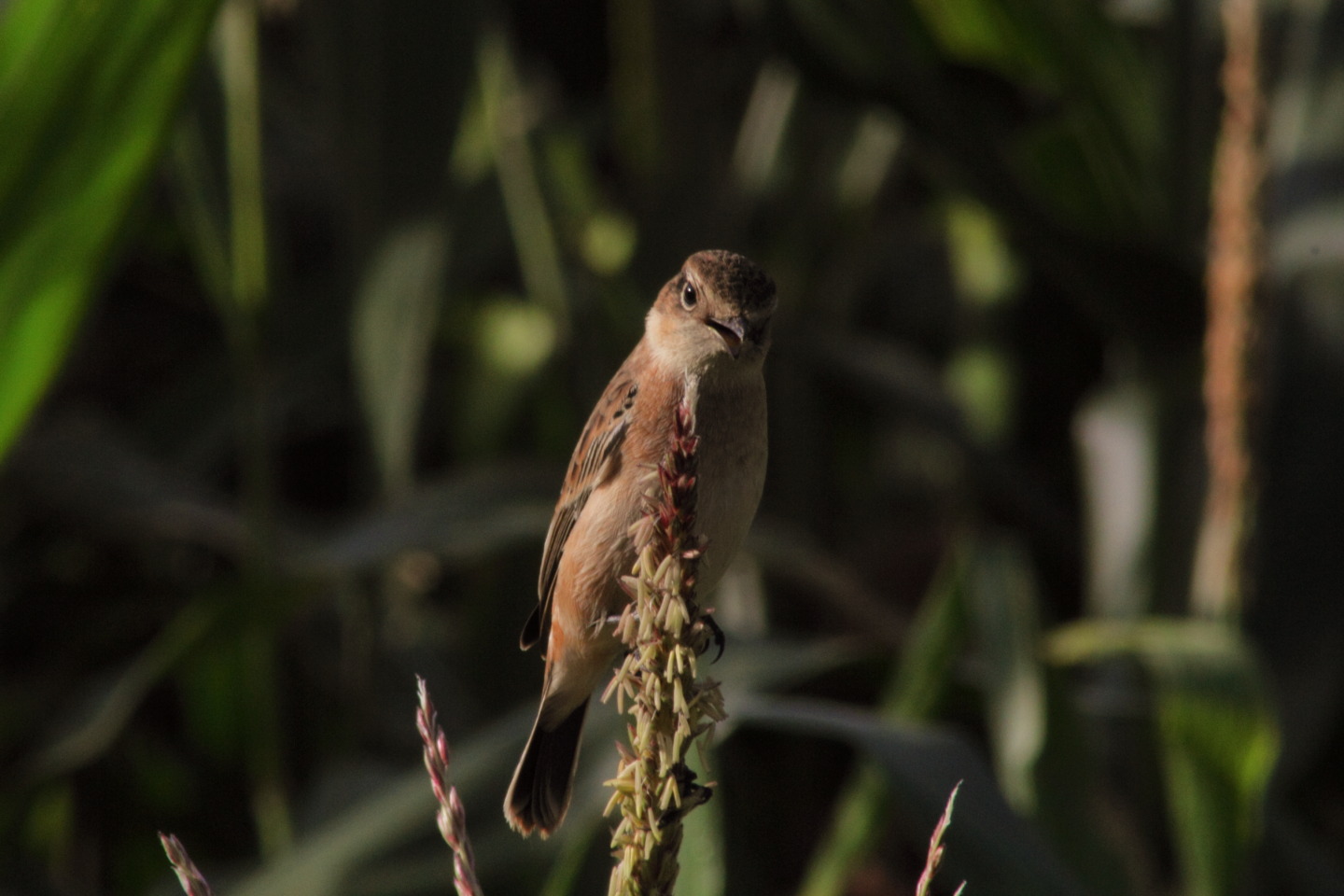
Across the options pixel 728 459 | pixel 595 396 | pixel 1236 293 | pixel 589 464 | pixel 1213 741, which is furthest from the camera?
pixel 595 396

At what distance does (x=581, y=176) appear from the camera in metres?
4.09

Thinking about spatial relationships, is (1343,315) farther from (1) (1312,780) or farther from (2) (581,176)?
(2) (581,176)

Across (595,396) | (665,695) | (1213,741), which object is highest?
(665,695)

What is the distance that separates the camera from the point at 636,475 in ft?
6.06

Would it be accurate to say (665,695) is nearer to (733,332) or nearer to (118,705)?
(733,332)

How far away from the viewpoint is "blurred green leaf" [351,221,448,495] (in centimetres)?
291

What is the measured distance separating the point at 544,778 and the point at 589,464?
443 mm

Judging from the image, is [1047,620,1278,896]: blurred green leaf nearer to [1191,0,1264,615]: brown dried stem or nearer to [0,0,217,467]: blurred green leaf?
[1191,0,1264,615]: brown dried stem

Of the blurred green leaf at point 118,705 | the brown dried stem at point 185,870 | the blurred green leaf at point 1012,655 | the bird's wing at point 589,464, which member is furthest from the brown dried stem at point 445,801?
the blurred green leaf at point 118,705

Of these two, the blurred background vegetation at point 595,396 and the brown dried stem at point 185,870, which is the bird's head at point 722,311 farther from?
the brown dried stem at point 185,870

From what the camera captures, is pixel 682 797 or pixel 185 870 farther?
pixel 682 797

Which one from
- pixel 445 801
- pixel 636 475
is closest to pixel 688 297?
pixel 636 475

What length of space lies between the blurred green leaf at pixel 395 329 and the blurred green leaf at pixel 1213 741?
1.48 metres

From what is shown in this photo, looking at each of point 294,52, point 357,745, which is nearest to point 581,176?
point 294,52
